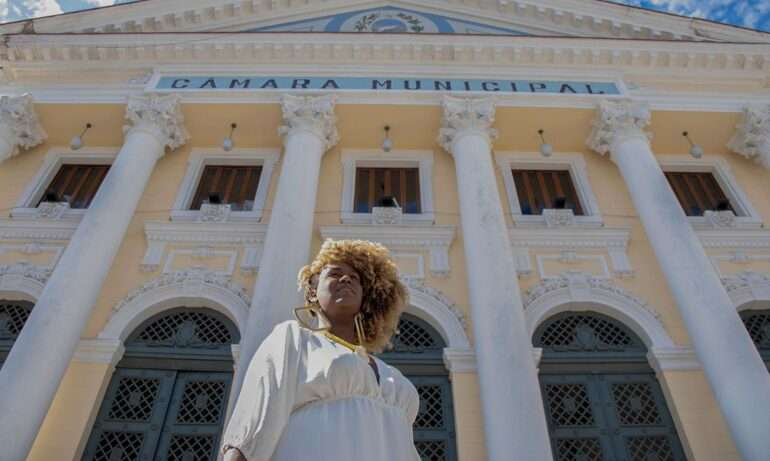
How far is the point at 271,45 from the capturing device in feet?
34.4

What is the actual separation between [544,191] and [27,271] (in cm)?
799

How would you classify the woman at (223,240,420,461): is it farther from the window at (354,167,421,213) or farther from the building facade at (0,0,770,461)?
the window at (354,167,421,213)

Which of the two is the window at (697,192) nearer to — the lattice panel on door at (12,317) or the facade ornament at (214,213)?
the facade ornament at (214,213)

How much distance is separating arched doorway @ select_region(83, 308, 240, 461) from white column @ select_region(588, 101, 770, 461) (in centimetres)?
552

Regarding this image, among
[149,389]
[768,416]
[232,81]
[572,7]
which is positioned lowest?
[768,416]

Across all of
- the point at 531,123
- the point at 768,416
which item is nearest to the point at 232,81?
the point at 531,123

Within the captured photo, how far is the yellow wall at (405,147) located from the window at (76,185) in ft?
1.44

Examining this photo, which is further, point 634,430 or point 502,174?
point 502,174

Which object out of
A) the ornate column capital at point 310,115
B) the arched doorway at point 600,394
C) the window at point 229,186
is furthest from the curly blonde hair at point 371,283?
the window at point 229,186

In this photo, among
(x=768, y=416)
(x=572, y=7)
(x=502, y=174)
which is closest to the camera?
(x=768, y=416)

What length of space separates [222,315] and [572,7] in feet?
28.8

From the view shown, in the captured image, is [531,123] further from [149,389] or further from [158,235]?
[149,389]

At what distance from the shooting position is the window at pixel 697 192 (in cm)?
970

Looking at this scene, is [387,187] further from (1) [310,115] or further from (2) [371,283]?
(2) [371,283]
